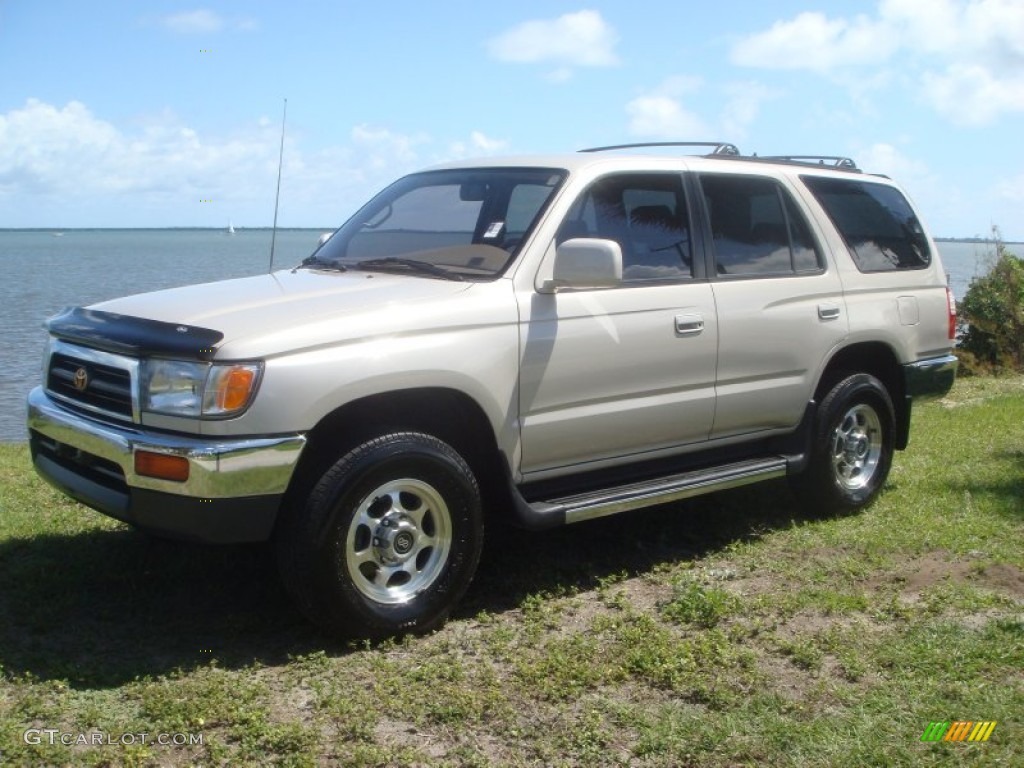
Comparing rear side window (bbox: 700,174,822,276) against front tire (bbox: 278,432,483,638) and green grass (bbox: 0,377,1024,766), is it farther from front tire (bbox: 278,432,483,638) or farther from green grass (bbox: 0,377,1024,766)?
front tire (bbox: 278,432,483,638)

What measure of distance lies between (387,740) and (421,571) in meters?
1.09

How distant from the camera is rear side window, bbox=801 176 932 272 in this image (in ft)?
22.0

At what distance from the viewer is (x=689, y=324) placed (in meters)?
5.59

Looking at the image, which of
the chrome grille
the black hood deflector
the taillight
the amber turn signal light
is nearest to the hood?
the black hood deflector

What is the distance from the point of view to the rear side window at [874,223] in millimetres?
6711

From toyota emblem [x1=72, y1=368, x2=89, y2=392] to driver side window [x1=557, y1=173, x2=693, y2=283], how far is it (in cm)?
217

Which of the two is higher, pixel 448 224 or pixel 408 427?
pixel 448 224

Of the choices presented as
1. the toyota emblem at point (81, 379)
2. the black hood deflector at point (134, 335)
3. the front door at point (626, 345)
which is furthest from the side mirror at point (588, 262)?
the toyota emblem at point (81, 379)

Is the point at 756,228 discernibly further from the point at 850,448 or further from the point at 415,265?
the point at 415,265

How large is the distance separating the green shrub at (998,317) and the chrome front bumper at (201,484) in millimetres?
13741

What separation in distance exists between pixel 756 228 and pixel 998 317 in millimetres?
11167

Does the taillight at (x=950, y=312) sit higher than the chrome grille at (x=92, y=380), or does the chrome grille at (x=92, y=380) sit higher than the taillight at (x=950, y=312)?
the taillight at (x=950, y=312)

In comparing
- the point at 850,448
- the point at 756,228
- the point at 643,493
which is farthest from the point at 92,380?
the point at 850,448

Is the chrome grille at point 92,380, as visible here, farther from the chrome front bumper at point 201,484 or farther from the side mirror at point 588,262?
the side mirror at point 588,262
